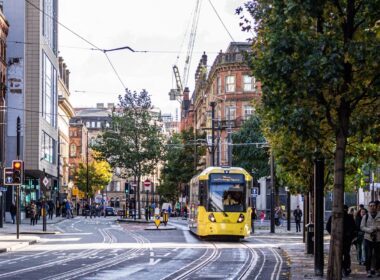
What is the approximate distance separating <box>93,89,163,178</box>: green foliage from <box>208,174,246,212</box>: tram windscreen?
3422 cm

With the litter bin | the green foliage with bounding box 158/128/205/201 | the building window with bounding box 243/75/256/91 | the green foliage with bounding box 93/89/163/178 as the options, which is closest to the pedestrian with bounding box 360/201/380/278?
the litter bin

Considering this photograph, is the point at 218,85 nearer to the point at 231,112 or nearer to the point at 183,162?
the point at 231,112

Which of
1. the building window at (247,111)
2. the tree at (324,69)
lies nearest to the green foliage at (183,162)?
the building window at (247,111)

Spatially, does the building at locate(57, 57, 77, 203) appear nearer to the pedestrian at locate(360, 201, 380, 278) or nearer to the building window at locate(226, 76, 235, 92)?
the building window at locate(226, 76, 235, 92)

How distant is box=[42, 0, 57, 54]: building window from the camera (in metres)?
80.2

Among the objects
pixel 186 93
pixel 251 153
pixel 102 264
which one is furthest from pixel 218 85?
pixel 102 264

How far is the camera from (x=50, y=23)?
85.2m

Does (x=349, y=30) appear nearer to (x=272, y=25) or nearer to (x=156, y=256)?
(x=272, y=25)

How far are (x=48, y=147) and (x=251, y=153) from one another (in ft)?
60.8

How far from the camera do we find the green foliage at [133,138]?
76062 millimetres

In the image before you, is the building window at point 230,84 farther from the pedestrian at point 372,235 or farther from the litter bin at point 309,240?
the pedestrian at point 372,235

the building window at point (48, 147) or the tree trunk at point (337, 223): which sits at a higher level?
the building window at point (48, 147)

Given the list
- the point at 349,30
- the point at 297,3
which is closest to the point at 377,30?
the point at 349,30

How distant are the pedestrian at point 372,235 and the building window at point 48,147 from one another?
59.4 metres
